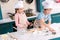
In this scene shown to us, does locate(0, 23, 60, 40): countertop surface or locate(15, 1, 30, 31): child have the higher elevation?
locate(15, 1, 30, 31): child

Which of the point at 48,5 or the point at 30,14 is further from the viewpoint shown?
the point at 30,14

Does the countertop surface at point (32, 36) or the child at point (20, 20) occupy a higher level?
the child at point (20, 20)

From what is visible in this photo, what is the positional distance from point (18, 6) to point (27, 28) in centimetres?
21

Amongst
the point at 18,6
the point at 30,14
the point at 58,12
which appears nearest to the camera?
the point at 18,6

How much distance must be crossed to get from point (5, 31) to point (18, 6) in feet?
0.94

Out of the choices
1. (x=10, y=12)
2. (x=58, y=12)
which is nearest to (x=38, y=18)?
(x=10, y=12)

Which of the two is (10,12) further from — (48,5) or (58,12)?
(58,12)

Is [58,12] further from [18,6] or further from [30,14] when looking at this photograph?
[18,6]

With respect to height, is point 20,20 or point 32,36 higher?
point 20,20

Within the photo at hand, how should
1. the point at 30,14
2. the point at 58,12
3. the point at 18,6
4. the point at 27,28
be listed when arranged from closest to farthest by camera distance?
the point at 18,6 < the point at 27,28 < the point at 30,14 < the point at 58,12

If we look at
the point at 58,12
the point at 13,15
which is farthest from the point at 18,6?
the point at 58,12

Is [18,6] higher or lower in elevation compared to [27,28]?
higher

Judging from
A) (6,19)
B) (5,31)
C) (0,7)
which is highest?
(0,7)

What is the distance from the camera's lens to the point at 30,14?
144 centimetres
